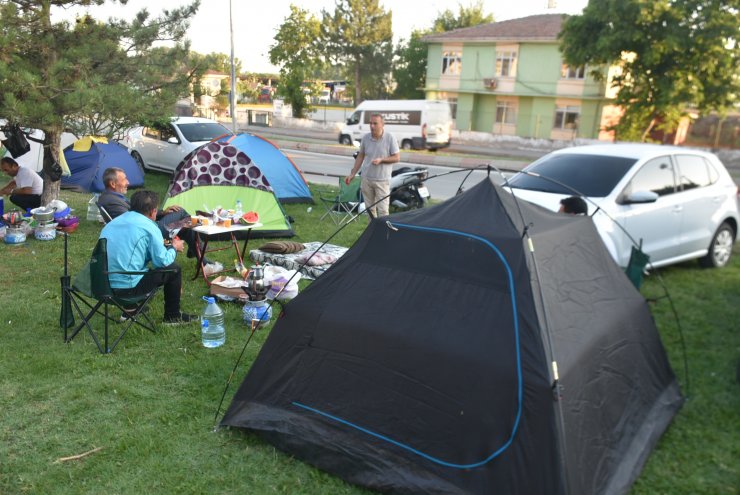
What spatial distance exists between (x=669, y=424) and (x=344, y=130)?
25057 millimetres

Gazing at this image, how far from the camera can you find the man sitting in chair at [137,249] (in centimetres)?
482

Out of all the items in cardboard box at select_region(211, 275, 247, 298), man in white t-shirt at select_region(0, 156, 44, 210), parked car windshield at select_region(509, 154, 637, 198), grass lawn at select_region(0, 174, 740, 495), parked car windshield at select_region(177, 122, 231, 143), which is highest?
parked car windshield at select_region(509, 154, 637, 198)

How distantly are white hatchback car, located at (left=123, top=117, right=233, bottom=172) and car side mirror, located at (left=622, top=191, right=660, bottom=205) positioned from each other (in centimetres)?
950

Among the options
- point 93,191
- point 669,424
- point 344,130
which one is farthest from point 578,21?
point 669,424

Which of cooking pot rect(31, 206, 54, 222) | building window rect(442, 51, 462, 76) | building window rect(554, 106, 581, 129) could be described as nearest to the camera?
cooking pot rect(31, 206, 54, 222)

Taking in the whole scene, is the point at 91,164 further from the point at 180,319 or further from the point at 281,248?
the point at 180,319

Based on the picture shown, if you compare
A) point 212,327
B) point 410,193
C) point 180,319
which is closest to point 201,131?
point 410,193

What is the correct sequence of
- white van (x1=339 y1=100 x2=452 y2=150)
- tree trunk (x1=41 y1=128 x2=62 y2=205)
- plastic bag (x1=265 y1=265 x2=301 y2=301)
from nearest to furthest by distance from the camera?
plastic bag (x1=265 y1=265 x2=301 y2=301)
tree trunk (x1=41 y1=128 x2=62 y2=205)
white van (x1=339 y1=100 x2=452 y2=150)

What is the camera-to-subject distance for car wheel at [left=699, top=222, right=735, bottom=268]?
7398 millimetres

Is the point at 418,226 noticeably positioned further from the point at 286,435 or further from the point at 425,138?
the point at 425,138

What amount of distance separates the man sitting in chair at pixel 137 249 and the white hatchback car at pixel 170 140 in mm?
8726

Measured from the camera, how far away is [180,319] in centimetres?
544

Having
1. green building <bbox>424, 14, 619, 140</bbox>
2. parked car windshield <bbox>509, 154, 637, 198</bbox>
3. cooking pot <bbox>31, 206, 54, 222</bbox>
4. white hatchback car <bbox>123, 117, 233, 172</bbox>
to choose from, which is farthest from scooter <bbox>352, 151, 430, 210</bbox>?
green building <bbox>424, 14, 619, 140</bbox>

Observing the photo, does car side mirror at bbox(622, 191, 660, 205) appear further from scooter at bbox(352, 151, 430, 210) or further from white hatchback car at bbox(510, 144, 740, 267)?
scooter at bbox(352, 151, 430, 210)
